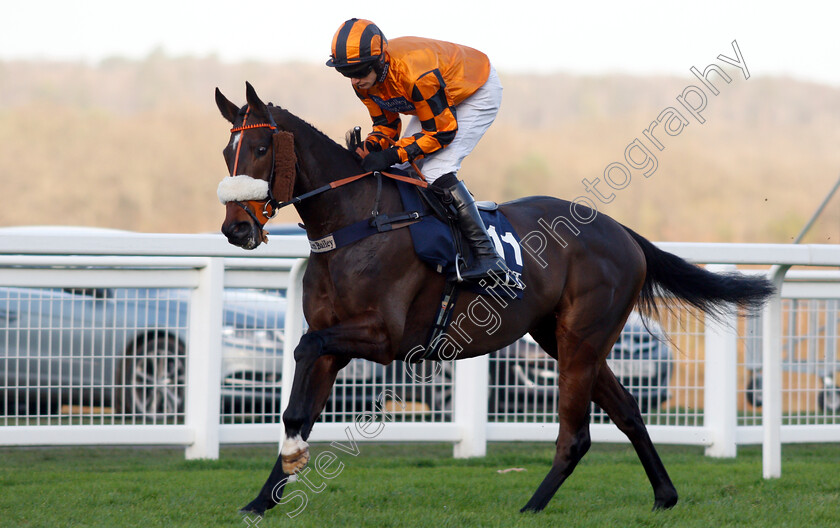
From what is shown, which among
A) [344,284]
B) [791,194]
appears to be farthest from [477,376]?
[791,194]

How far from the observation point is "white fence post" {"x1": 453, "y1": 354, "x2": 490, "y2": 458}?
5766 millimetres

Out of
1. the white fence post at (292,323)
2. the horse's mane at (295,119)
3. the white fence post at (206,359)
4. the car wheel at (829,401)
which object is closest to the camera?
the horse's mane at (295,119)

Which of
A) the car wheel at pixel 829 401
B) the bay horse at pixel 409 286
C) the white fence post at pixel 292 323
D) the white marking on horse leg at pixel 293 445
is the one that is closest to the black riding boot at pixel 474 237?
the bay horse at pixel 409 286

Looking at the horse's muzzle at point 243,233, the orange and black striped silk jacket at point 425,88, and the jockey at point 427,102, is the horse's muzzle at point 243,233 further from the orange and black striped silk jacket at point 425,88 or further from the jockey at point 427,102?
the orange and black striped silk jacket at point 425,88

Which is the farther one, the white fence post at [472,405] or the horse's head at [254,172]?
the white fence post at [472,405]

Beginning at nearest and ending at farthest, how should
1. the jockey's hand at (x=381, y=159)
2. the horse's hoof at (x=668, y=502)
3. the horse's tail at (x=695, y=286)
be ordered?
the jockey's hand at (x=381, y=159), the horse's hoof at (x=668, y=502), the horse's tail at (x=695, y=286)

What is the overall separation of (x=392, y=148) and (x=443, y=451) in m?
3.01

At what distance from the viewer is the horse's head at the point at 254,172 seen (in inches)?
145

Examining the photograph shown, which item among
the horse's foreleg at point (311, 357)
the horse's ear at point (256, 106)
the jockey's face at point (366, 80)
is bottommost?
the horse's foreleg at point (311, 357)

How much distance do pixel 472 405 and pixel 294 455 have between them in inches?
88.5

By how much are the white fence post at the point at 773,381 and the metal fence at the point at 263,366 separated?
12 mm

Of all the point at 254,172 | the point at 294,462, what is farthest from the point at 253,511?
the point at 254,172

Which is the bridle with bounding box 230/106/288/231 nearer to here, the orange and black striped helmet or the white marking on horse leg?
the orange and black striped helmet

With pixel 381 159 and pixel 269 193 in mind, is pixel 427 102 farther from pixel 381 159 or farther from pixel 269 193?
pixel 269 193
